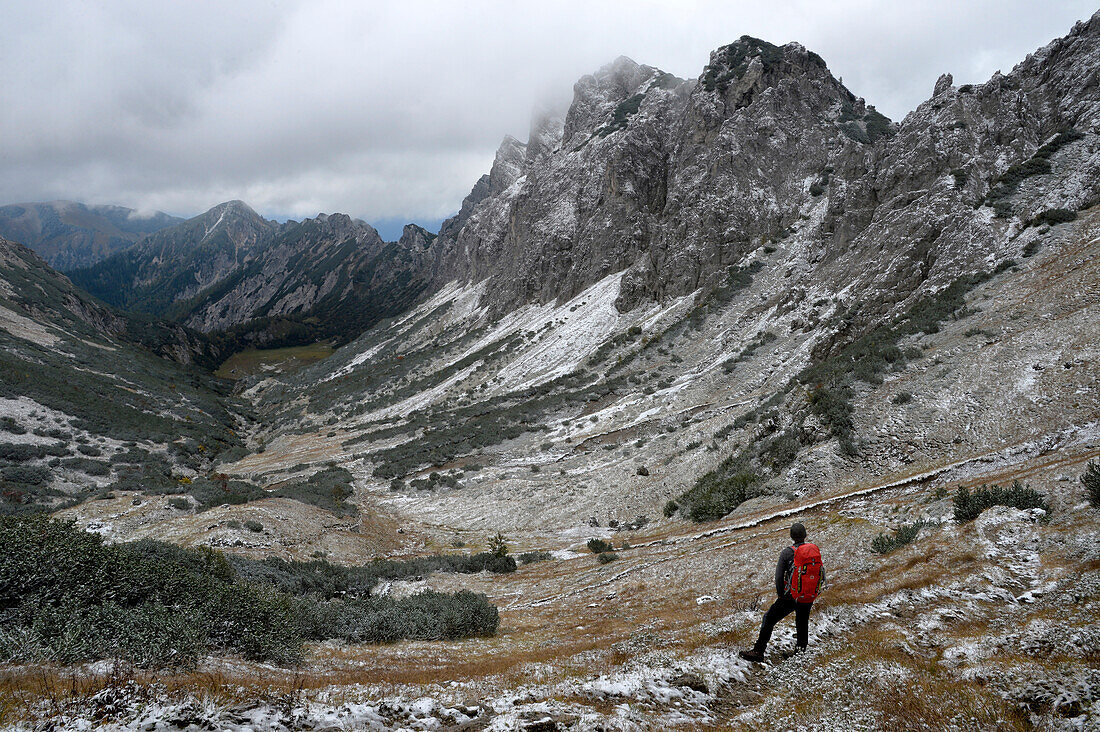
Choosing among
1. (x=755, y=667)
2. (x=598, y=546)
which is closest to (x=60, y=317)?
(x=598, y=546)

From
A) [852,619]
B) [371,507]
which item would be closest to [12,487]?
[371,507]

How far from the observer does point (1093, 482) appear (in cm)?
837

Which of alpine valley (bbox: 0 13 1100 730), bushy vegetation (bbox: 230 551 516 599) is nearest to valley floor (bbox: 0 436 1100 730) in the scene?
alpine valley (bbox: 0 13 1100 730)

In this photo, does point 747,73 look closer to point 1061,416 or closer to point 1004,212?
point 1004,212

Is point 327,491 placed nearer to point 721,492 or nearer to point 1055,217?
point 721,492

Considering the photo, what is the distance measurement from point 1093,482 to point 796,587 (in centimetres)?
633

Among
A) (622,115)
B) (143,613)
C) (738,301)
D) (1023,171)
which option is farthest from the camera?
(622,115)

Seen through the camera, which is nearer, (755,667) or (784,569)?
(755,667)

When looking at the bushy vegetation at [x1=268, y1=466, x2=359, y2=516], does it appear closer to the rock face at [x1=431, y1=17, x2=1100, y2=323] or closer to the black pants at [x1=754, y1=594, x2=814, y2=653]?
the black pants at [x1=754, y1=594, x2=814, y2=653]

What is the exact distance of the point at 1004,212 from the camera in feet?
86.7

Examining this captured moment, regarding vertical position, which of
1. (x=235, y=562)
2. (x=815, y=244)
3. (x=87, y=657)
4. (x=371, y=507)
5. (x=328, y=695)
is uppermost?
(x=815, y=244)

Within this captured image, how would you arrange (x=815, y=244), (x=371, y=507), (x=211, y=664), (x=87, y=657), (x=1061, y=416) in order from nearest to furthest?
(x=87, y=657) → (x=211, y=664) → (x=1061, y=416) → (x=371, y=507) → (x=815, y=244)

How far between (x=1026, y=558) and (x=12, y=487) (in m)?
40.3

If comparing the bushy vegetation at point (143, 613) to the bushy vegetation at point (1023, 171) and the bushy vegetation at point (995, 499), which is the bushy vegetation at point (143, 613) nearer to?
the bushy vegetation at point (995, 499)
